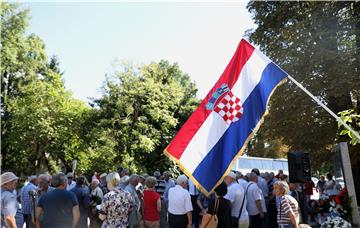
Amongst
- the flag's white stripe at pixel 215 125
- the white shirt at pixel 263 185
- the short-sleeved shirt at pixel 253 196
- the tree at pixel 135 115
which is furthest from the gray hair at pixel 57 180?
the tree at pixel 135 115

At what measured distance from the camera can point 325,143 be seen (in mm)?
19984

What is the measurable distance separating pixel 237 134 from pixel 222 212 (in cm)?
123

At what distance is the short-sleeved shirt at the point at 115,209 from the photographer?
6465 millimetres

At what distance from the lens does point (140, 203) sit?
9.41 metres

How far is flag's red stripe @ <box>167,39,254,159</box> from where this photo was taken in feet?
19.4

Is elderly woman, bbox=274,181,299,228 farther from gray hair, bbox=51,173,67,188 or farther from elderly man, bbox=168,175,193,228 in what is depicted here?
A: gray hair, bbox=51,173,67,188

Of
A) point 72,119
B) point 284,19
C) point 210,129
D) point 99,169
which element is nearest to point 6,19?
point 72,119

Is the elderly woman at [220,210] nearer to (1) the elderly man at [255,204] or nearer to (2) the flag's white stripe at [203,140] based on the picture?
(2) the flag's white stripe at [203,140]

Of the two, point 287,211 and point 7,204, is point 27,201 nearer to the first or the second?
point 7,204

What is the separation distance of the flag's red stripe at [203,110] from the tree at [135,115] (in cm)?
2332

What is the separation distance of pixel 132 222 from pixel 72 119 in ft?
86.2

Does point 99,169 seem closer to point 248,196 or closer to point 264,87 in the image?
point 248,196

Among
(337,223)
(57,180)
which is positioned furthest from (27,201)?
(337,223)

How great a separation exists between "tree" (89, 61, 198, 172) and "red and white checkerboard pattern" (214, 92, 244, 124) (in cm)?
2345
